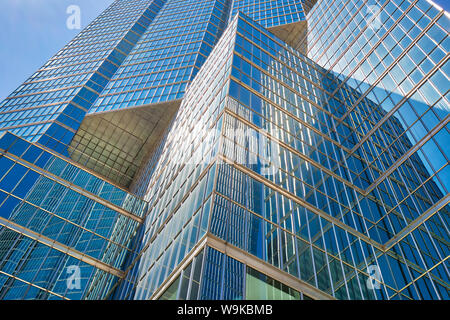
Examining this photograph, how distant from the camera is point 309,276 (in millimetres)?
18391

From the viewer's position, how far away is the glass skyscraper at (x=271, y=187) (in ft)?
61.4

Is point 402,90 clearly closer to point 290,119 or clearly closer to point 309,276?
point 290,119

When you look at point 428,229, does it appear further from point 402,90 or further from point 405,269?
point 402,90

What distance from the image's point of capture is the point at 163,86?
171 feet

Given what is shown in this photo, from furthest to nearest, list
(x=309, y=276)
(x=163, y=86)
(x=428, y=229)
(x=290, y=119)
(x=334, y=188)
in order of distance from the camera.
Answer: (x=163, y=86)
(x=290, y=119)
(x=334, y=188)
(x=428, y=229)
(x=309, y=276)

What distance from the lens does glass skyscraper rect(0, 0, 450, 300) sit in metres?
18.7

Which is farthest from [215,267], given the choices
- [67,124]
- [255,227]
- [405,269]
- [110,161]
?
[110,161]

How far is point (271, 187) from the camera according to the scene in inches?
892

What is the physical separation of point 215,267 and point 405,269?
13738 millimetres

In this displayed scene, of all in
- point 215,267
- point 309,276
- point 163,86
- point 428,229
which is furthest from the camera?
point 163,86
